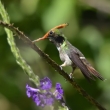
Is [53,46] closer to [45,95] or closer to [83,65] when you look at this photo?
[83,65]

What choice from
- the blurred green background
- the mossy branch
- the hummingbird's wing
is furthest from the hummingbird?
the blurred green background

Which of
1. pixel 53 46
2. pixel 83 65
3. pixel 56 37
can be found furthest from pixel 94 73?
pixel 53 46

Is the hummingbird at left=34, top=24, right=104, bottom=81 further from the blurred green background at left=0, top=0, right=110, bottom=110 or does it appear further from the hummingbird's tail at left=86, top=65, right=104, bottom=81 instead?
the blurred green background at left=0, top=0, right=110, bottom=110

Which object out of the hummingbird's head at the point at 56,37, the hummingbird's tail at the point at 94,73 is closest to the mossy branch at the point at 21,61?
the hummingbird's head at the point at 56,37

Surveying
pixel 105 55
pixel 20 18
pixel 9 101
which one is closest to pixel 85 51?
pixel 105 55

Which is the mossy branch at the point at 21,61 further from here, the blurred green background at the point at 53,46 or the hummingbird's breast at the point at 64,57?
the blurred green background at the point at 53,46

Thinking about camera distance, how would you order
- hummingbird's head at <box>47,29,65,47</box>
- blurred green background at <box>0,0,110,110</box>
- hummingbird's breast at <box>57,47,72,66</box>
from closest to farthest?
hummingbird's head at <box>47,29,65,47</box> < hummingbird's breast at <box>57,47,72,66</box> < blurred green background at <box>0,0,110,110</box>
